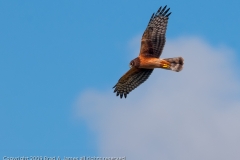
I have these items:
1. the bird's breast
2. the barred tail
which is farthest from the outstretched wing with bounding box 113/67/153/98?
the barred tail

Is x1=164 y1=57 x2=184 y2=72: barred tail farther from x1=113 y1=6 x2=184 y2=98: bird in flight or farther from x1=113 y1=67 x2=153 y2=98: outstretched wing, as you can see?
x1=113 y1=67 x2=153 y2=98: outstretched wing

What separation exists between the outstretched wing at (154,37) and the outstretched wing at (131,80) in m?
0.79

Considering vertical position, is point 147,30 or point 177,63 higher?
point 147,30

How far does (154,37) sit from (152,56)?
0.62 m

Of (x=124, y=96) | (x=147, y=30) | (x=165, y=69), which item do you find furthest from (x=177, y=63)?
(x=124, y=96)

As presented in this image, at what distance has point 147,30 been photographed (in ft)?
51.5

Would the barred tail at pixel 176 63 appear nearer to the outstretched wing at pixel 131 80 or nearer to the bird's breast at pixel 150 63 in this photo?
the bird's breast at pixel 150 63

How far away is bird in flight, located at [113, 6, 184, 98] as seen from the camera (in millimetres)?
15266

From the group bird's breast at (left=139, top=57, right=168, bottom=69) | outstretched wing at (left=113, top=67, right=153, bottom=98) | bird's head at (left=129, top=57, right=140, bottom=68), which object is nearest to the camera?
bird's breast at (left=139, top=57, right=168, bottom=69)

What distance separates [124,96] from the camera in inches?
672

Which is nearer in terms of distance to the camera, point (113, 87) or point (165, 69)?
point (165, 69)

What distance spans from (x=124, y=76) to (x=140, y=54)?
1.36 metres

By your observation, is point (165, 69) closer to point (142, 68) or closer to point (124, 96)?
point (142, 68)

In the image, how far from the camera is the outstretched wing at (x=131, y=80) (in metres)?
16.4
